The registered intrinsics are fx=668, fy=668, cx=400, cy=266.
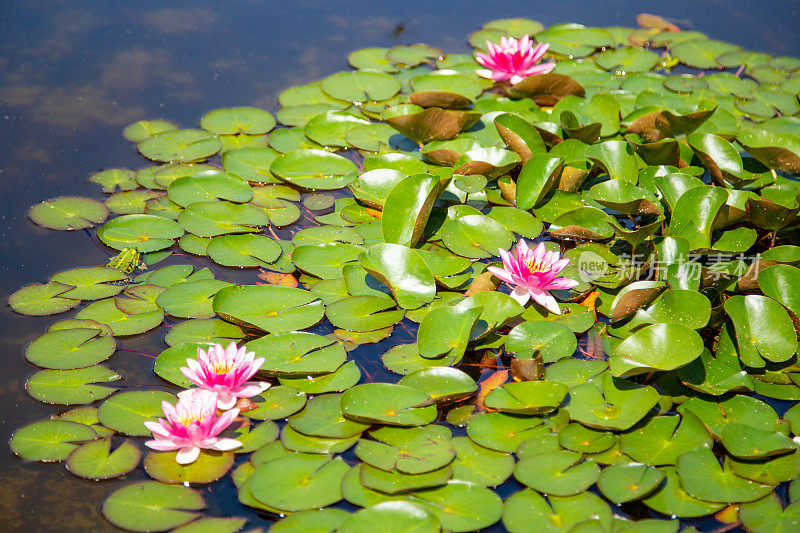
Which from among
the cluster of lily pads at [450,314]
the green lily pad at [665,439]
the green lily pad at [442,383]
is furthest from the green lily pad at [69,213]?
the green lily pad at [665,439]

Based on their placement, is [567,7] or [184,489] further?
[567,7]

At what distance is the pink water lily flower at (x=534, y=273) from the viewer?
2939 mm

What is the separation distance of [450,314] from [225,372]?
3.11 ft

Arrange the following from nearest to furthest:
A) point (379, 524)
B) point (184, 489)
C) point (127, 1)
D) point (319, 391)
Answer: point (379, 524), point (184, 489), point (319, 391), point (127, 1)

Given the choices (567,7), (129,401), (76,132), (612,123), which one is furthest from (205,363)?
(567,7)

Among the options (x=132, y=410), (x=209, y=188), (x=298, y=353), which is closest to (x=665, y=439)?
(x=298, y=353)

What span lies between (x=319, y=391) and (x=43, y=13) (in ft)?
14.6

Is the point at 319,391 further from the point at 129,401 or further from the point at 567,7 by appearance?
the point at 567,7

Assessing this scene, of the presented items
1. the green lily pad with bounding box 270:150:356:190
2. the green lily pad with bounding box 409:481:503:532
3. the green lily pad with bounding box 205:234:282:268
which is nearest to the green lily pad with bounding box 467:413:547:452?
the green lily pad with bounding box 409:481:503:532

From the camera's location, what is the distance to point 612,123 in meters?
4.22

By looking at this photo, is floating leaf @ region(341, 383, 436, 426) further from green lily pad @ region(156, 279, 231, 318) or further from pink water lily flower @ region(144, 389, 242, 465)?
green lily pad @ region(156, 279, 231, 318)

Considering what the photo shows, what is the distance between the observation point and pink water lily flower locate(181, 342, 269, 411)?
247 centimetres

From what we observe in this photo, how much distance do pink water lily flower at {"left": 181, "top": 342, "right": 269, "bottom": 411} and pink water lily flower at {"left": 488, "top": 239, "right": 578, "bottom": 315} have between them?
1.12 metres

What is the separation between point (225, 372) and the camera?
250cm
